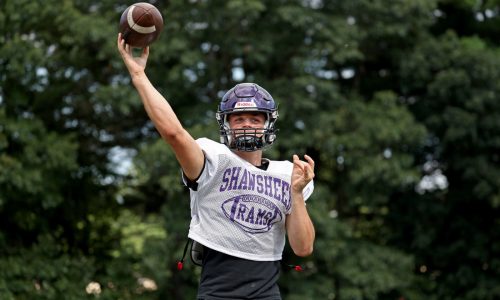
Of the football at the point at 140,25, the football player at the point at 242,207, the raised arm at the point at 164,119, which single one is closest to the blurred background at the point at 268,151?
the football at the point at 140,25

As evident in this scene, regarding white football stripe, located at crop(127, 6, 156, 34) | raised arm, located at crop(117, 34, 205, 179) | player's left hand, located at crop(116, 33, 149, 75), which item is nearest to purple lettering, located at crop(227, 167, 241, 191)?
raised arm, located at crop(117, 34, 205, 179)

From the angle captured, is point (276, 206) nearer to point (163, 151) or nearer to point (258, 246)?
point (258, 246)

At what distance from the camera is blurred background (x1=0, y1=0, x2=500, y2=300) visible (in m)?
12.5

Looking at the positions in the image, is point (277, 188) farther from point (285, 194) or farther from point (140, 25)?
point (140, 25)

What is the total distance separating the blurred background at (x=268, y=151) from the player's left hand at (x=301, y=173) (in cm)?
839

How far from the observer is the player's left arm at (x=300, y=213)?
12.2 feet

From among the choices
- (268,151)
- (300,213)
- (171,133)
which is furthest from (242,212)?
(268,151)

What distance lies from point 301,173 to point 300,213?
192 millimetres

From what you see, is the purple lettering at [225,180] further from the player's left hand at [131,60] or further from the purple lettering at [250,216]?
the player's left hand at [131,60]

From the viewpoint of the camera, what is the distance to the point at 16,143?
40.4ft

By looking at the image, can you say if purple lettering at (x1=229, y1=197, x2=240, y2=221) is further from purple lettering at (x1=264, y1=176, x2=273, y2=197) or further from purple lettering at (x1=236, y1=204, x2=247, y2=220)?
purple lettering at (x1=264, y1=176, x2=273, y2=197)

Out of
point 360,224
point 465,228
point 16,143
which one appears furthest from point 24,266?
point 465,228

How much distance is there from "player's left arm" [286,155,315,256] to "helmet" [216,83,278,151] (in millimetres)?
192

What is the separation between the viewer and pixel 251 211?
3797 mm
